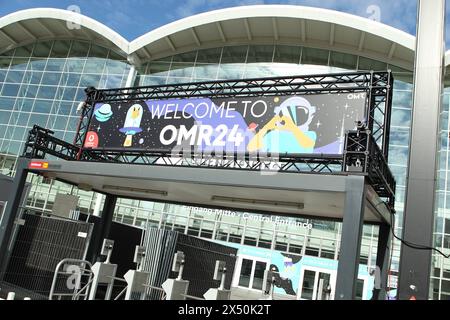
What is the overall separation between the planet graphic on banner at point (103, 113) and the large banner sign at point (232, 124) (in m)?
0.03

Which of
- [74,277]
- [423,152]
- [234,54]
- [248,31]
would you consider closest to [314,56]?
[248,31]

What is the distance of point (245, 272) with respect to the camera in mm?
25125

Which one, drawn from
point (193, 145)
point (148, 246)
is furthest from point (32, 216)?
point (193, 145)

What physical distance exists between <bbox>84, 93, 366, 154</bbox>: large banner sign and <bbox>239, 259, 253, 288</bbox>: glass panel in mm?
16502

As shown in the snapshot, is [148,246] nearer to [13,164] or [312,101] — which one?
[312,101]

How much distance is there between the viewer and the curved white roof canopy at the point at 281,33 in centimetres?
2345

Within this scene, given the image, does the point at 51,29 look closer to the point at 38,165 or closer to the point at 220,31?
the point at 220,31

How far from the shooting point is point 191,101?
31.8 feet

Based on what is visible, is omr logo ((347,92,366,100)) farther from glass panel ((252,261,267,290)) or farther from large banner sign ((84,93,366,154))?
glass panel ((252,261,267,290))

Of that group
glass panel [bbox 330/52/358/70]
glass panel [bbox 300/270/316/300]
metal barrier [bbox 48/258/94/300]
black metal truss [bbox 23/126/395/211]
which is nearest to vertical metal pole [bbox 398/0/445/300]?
black metal truss [bbox 23/126/395/211]

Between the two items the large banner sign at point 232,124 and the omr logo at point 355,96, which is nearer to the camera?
the omr logo at point 355,96

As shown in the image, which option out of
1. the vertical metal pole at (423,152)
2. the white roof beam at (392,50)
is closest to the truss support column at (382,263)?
the vertical metal pole at (423,152)

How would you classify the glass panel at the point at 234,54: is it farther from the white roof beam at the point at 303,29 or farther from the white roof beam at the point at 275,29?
the white roof beam at the point at 303,29

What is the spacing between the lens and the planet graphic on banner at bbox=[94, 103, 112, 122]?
10727mm
